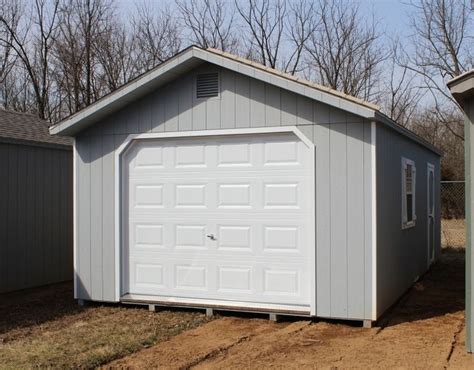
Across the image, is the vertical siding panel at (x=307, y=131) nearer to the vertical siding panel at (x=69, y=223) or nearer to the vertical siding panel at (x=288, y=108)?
the vertical siding panel at (x=288, y=108)

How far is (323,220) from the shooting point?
777 centimetres

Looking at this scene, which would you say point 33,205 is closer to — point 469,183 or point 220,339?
point 220,339

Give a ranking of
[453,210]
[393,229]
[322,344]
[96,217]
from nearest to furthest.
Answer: [322,344]
[393,229]
[96,217]
[453,210]

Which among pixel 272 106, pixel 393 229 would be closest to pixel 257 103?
pixel 272 106

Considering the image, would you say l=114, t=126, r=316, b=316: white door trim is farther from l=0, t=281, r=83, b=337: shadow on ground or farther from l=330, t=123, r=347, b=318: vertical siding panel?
l=0, t=281, r=83, b=337: shadow on ground

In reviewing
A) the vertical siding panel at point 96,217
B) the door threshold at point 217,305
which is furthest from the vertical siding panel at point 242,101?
the door threshold at point 217,305

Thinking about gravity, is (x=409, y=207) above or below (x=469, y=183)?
below

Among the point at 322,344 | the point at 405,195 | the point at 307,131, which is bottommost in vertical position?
the point at 322,344

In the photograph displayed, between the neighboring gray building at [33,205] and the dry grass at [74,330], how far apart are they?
1.15m

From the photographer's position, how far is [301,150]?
8.00m

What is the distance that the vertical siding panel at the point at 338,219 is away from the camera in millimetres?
7648

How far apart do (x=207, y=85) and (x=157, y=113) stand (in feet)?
2.87

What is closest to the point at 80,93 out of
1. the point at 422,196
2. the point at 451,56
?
the point at 451,56

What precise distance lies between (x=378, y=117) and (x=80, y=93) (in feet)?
65.7
